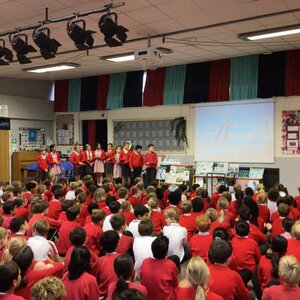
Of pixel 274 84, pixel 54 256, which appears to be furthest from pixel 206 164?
pixel 54 256

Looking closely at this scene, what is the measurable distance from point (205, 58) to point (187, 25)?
3.04 meters

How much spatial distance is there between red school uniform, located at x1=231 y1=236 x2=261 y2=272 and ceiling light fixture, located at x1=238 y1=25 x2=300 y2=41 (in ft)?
14.3

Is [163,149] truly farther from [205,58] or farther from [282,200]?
[282,200]

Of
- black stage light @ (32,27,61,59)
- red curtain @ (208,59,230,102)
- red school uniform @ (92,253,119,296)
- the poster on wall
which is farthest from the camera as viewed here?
red curtain @ (208,59,230,102)

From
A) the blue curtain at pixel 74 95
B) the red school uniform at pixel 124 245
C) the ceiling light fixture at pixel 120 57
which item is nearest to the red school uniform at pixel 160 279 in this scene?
the red school uniform at pixel 124 245

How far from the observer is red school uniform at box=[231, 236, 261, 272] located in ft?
10.9

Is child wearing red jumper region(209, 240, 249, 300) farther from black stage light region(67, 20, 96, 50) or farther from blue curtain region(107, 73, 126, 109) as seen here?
blue curtain region(107, 73, 126, 109)

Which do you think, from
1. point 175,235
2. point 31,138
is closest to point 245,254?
point 175,235

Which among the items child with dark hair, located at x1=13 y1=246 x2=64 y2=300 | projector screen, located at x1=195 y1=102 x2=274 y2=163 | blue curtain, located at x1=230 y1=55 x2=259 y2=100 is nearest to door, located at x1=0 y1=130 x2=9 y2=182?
projector screen, located at x1=195 y1=102 x2=274 y2=163

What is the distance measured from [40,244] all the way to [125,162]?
23.1 ft

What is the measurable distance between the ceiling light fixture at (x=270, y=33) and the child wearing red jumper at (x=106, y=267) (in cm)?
505

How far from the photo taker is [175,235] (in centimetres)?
388

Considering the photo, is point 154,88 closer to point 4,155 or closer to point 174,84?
point 174,84

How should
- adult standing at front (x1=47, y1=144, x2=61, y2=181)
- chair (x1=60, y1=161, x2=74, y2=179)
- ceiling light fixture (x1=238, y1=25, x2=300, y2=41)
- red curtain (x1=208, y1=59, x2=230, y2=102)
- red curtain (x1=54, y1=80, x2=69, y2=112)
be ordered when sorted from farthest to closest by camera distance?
red curtain (x1=54, y1=80, x2=69, y2=112)
chair (x1=60, y1=161, x2=74, y2=179)
adult standing at front (x1=47, y1=144, x2=61, y2=181)
red curtain (x1=208, y1=59, x2=230, y2=102)
ceiling light fixture (x1=238, y1=25, x2=300, y2=41)
